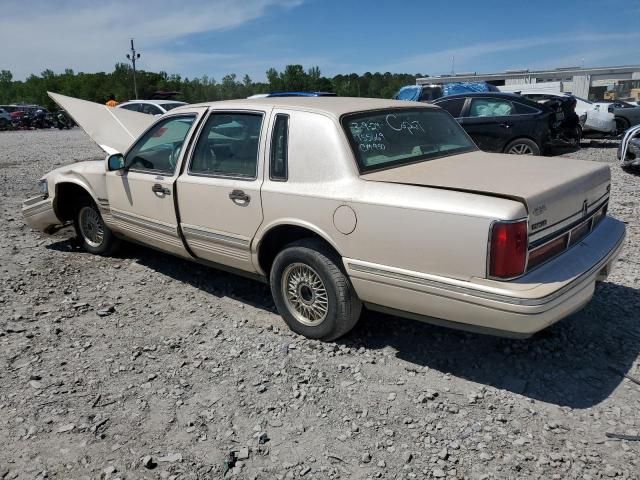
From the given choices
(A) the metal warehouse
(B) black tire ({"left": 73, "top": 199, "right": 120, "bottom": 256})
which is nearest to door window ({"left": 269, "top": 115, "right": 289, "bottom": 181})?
(B) black tire ({"left": 73, "top": 199, "right": 120, "bottom": 256})

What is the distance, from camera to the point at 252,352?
141 inches

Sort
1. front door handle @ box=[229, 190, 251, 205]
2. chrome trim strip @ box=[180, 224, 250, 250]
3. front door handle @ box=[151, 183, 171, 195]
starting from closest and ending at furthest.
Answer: front door handle @ box=[229, 190, 251, 205]
chrome trim strip @ box=[180, 224, 250, 250]
front door handle @ box=[151, 183, 171, 195]

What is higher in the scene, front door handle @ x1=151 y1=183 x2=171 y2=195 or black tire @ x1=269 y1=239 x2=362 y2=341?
front door handle @ x1=151 y1=183 x2=171 y2=195

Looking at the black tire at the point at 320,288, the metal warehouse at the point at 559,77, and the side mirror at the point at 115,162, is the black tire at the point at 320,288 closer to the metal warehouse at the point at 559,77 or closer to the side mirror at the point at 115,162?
the side mirror at the point at 115,162

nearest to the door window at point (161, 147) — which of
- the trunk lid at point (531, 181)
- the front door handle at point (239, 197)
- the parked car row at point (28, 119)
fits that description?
the front door handle at point (239, 197)

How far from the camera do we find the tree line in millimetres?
59594

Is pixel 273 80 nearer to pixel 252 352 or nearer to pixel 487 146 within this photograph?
pixel 487 146

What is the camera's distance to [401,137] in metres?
3.71

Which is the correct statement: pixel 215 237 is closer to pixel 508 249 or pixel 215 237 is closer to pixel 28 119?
pixel 508 249

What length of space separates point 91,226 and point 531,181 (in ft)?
15.2

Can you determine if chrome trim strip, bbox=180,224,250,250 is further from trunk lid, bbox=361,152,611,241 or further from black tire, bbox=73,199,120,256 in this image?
black tire, bbox=73,199,120,256

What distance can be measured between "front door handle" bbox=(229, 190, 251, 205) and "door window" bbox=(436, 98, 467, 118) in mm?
7795

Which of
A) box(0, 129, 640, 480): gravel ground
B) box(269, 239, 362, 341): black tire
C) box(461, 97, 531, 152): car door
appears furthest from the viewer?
box(461, 97, 531, 152): car door

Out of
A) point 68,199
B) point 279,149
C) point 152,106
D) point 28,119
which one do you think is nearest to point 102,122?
point 68,199
